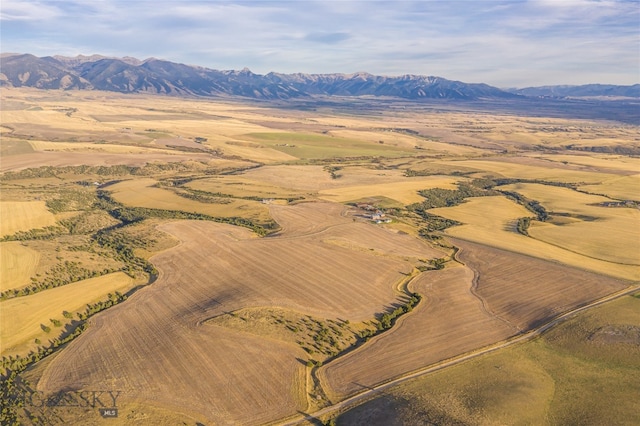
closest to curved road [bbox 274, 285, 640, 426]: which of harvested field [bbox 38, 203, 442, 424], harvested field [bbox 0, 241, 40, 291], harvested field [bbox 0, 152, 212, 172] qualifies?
harvested field [bbox 38, 203, 442, 424]

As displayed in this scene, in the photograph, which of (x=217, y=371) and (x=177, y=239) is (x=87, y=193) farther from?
(x=217, y=371)

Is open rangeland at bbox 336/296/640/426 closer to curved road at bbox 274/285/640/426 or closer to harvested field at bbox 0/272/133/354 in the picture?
curved road at bbox 274/285/640/426

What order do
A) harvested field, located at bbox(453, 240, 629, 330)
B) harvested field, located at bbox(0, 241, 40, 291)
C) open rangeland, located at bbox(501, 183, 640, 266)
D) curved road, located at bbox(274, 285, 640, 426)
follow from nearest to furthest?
curved road, located at bbox(274, 285, 640, 426), harvested field, located at bbox(453, 240, 629, 330), harvested field, located at bbox(0, 241, 40, 291), open rangeland, located at bbox(501, 183, 640, 266)

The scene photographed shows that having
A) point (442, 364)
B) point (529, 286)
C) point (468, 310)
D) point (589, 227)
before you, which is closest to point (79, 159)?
point (468, 310)

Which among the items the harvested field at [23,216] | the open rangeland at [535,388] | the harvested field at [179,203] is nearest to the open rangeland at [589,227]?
the open rangeland at [535,388]

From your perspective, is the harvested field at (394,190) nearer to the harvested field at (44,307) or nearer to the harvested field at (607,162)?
the harvested field at (44,307)
